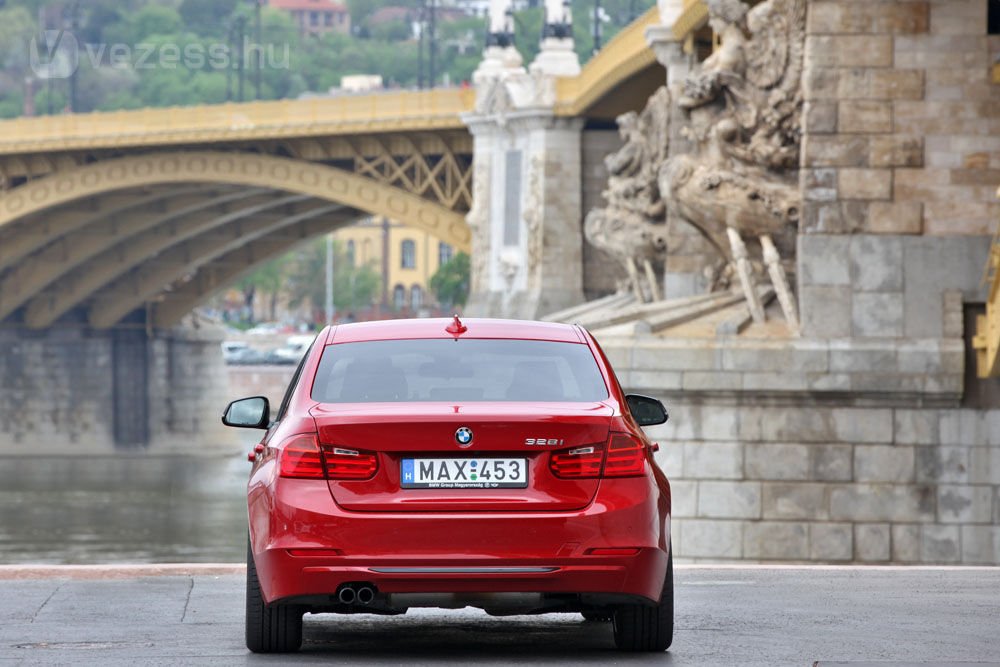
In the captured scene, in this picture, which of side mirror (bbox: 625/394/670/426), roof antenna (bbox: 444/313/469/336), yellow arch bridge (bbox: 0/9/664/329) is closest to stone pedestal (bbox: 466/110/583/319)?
yellow arch bridge (bbox: 0/9/664/329)

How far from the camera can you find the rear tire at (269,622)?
8922 millimetres

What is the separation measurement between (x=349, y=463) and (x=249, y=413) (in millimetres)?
1119

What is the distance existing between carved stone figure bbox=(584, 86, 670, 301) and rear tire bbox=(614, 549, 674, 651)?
24.3 m

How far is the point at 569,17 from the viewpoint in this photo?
153 feet

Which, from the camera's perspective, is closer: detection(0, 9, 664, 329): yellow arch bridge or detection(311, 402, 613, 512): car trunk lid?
detection(311, 402, 613, 512): car trunk lid

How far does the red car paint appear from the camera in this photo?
8.39m

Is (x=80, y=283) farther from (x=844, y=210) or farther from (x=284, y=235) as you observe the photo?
(x=844, y=210)

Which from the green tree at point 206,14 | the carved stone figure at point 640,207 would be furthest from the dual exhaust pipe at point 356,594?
the green tree at point 206,14

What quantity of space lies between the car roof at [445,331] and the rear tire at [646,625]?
949 mm

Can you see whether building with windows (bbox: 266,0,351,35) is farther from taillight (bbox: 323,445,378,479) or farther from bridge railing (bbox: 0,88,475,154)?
taillight (bbox: 323,445,378,479)

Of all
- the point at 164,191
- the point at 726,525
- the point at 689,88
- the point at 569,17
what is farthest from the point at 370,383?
the point at 164,191

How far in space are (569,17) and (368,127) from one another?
5.07m

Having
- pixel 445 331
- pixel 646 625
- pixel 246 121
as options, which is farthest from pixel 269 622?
pixel 246 121

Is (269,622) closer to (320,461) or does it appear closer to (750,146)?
(320,461)
